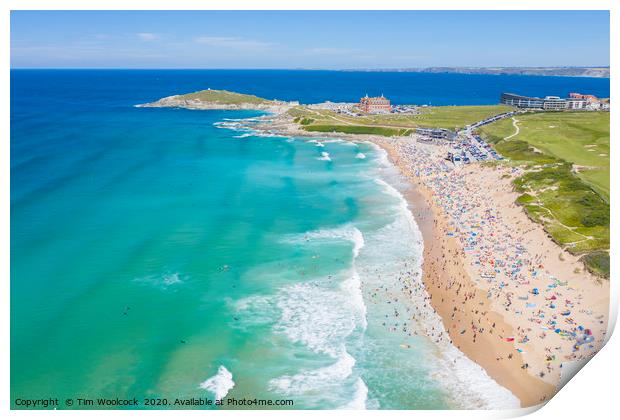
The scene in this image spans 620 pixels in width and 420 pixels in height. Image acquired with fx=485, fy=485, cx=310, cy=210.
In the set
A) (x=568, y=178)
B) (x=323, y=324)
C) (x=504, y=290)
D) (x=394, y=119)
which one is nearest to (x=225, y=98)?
(x=394, y=119)

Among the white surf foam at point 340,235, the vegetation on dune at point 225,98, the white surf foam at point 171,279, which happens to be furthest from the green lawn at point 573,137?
the vegetation on dune at point 225,98

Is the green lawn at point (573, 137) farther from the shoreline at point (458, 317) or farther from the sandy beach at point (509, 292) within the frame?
Answer: the shoreline at point (458, 317)

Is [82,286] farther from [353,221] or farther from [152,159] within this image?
[152,159]

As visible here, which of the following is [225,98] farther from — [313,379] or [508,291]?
[313,379]

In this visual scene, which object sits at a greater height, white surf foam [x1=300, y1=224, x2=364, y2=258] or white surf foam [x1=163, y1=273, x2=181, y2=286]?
white surf foam [x1=163, y1=273, x2=181, y2=286]

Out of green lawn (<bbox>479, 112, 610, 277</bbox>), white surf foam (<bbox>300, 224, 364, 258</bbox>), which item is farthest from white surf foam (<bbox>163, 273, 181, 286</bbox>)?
green lawn (<bbox>479, 112, 610, 277</bbox>)

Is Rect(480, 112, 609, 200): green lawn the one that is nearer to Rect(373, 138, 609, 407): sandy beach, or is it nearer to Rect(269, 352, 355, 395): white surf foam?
Rect(373, 138, 609, 407): sandy beach
